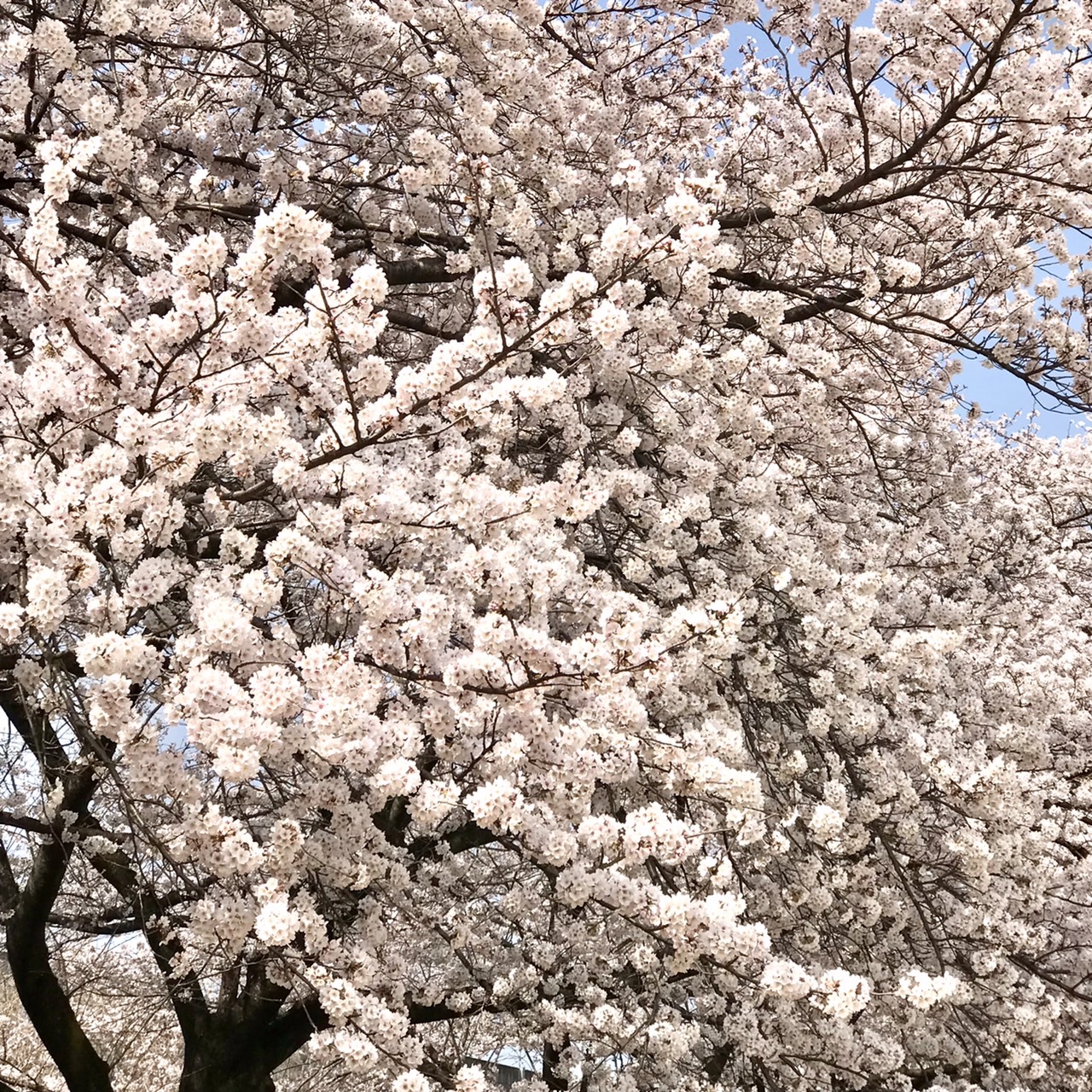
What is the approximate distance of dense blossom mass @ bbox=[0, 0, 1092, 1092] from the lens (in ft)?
11.8

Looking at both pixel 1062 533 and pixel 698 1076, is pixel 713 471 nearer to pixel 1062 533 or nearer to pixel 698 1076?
pixel 698 1076

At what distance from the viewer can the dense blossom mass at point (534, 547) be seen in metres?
3.59

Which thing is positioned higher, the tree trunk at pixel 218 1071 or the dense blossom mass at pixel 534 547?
the dense blossom mass at pixel 534 547

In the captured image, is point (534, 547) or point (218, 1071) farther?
point (218, 1071)

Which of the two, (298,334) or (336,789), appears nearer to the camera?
(298,334)

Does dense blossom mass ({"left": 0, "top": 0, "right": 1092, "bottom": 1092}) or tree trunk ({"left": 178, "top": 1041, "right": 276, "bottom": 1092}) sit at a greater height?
dense blossom mass ({"left": 0, "top": 0, "right": 1092, "bottom": 1092})

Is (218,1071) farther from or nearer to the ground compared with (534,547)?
nearer to the ground

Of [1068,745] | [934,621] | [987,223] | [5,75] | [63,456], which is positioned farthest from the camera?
[1068,745]

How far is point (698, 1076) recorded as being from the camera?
19.6 feet

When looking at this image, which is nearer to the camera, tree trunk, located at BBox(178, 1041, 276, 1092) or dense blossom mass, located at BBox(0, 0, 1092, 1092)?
dense blossom mass, located at BBox(0, 0, 1092, 1092)

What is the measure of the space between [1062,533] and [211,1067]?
10.3 m

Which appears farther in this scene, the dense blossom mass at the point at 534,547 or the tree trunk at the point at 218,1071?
the tree trunk at the point at 218,1071

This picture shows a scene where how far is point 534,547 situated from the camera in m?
4.35

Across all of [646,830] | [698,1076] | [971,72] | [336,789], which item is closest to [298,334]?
[336,789]
